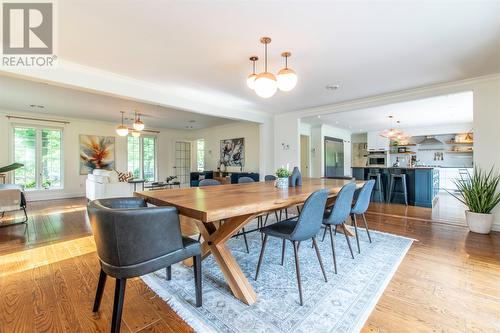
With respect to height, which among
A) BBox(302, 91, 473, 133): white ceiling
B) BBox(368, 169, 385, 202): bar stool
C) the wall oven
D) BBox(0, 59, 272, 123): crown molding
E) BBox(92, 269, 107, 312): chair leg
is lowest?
BBox(92, 269, 107, 312): chair leg

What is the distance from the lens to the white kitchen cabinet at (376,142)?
9.44 meters

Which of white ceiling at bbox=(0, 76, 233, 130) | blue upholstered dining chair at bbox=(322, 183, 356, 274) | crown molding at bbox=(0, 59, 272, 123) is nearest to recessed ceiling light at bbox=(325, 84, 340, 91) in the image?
crown molding at bbox=(0, 59, 272, 123)

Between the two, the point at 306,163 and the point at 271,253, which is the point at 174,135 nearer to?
the point at 306,163

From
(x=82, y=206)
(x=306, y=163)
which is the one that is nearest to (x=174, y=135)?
(x=82, y=206)

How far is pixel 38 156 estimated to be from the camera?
670 centimetres

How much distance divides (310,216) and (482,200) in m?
3.40

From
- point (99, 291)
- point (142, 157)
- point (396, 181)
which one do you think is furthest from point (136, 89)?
point (396, 181)

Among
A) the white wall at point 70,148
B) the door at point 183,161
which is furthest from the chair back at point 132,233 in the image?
the door at point 183,161

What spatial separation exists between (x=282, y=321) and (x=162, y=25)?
2.79m

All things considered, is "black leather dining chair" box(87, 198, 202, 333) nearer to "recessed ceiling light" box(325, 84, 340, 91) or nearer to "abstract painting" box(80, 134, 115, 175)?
"recessed ceiling light" box(325, 84, 340, 91)

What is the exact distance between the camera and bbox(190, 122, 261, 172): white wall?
25.2 feet

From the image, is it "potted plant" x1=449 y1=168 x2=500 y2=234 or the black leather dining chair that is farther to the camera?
"potted plant" x1=449 y1=168 x2=500 y2=234

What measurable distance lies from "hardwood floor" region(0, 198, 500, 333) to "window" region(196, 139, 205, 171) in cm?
665
